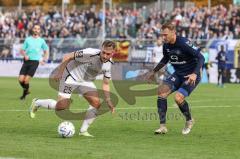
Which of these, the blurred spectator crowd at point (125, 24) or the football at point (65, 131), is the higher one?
the football at point (65, 131)

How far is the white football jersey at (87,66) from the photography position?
43.3 feet

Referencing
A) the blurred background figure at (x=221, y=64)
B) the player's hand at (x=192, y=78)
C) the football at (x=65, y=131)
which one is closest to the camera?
the football at (x=65, y=131)

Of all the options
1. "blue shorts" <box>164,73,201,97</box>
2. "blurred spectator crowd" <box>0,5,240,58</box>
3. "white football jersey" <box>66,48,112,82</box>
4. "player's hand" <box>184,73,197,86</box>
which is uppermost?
"white football jersey" <box>66,48,112,82</box>

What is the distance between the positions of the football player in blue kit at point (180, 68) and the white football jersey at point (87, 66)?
124 cm

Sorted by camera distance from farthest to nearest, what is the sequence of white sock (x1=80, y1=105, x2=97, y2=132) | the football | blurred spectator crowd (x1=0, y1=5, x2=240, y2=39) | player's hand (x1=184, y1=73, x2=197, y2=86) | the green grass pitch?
blurred spectator crowd (x1=0, y1=5, x2=240, y2=39) < player's hand (x1=184, y1=73, x2=197, y2=86) < white sock (x1=80, y1=105, x2=97, y2=132) < the football < the green grass pitch

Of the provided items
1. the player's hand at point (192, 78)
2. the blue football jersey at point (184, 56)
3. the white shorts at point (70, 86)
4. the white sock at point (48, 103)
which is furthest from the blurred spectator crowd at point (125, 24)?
the white shorts at point (70, 86)

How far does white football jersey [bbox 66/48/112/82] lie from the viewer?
13.2 m

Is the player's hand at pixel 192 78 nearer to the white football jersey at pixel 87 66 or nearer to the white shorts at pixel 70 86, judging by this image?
the white football jersey at pixel 87 66

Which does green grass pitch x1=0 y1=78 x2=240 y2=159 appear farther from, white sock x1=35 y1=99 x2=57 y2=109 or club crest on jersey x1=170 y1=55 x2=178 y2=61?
club crest on jersey x1=170 y1=55 x2=178 y2=61

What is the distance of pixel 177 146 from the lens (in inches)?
469

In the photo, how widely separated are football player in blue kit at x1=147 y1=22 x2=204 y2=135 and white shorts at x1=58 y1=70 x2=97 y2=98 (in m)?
1.33

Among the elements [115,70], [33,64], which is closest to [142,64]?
[115,70]

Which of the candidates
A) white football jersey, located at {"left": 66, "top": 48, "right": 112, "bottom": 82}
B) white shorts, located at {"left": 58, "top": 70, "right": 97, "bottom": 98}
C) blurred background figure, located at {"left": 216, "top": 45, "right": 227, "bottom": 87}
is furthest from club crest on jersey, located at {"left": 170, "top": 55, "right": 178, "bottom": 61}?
blurred background figure, located at {"left": 216, "top": 45, "right": 227, "bottom": 87}

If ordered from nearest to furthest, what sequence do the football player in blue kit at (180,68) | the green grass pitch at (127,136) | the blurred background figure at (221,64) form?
the green grass pitch at (127,136), the football player in blue kit at (180,68), the blurred background figure at (221,64)
